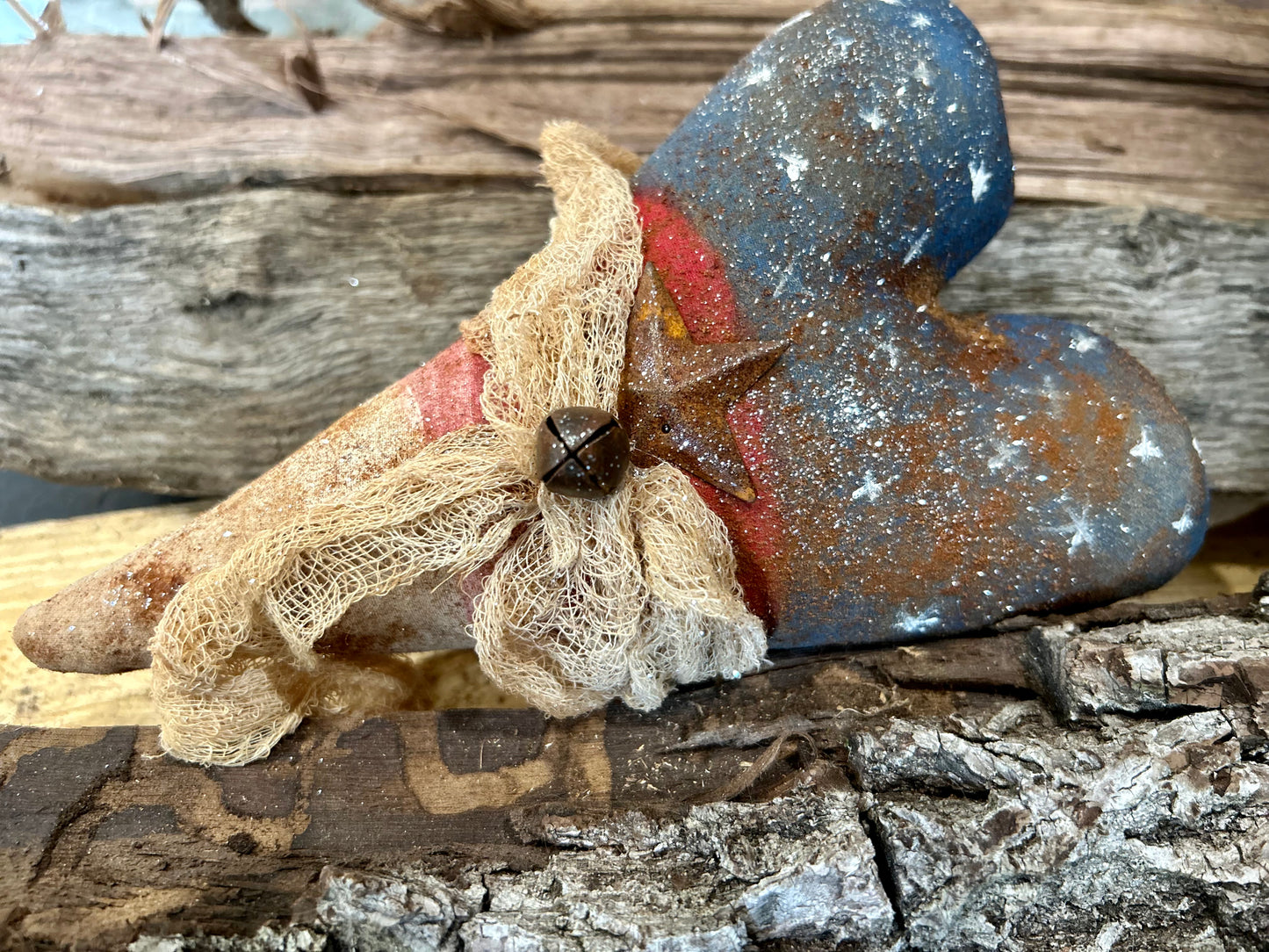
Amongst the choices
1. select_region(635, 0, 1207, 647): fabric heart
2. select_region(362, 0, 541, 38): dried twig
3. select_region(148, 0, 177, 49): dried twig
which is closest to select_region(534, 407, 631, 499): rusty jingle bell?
select_region(635, 0, 1207, 647): fabric heart

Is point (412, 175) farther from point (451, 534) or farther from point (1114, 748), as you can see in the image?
point (1114, 748)

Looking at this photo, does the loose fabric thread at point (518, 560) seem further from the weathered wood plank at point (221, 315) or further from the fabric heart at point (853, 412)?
the weathered wood plank at point (221, 315)

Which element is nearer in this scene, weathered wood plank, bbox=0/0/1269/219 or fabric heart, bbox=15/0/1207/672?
fabric heart, bbox=15/0/1207/672

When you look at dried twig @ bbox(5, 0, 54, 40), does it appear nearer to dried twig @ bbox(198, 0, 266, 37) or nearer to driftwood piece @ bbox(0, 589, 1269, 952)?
dried twig @ bbox(198, 0, 266, 37)

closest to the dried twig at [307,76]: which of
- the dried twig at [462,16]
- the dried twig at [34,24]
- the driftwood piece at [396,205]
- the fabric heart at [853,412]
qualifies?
the driftwood piece at [396,205]

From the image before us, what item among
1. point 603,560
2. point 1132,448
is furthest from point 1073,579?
point 603,560

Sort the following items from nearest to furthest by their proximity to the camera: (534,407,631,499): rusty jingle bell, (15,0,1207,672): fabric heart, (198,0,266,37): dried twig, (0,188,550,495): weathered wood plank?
(534,407,631,499): rusty jingle bell < (15,0,1207,672): fabric heart < (0,188,550,495): weathered wood plank < (198,0,266,37): dried twig
